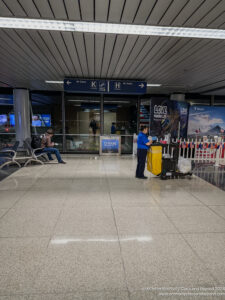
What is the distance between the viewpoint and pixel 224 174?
5.89 metres

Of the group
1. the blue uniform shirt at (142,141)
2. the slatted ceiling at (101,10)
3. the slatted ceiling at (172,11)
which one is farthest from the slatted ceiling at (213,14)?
the blue uniform shirt at (142,141)

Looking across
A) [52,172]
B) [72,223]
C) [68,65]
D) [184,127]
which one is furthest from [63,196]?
[184,127]

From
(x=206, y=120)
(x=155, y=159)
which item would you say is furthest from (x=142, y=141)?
(x=206, y=120)

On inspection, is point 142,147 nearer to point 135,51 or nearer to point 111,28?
point 135,51

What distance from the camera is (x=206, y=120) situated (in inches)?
367

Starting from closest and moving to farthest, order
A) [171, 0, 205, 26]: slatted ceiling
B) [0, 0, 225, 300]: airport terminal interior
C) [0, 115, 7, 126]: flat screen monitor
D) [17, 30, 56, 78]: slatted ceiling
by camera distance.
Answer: [0, 0, 225, 300]: airport terminal interior, [171, 0, 205, 26]: slatted ceiling, [17, 30, 56, 78]: slatted ceiling, [0, 115, 7, 126]: flat screen monitor

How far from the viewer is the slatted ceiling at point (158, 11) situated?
102 inches

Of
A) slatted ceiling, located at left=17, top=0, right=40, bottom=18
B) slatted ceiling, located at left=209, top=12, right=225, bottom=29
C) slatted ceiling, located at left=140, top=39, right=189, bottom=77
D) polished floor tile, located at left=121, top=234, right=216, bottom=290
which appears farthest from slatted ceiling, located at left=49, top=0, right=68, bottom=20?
polished floor tile, located at left=121, top=234, right=216, bottom=290

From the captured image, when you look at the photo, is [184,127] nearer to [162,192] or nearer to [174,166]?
[174,166]

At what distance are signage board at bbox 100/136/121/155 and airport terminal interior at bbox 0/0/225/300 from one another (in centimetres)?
189

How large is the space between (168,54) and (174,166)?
293 cm

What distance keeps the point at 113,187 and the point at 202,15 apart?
3.68 metres

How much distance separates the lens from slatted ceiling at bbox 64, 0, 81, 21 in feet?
8.56

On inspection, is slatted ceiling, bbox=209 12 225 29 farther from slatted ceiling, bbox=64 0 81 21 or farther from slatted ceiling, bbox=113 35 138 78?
slatted ceiling, bbox=64 0 81 21
